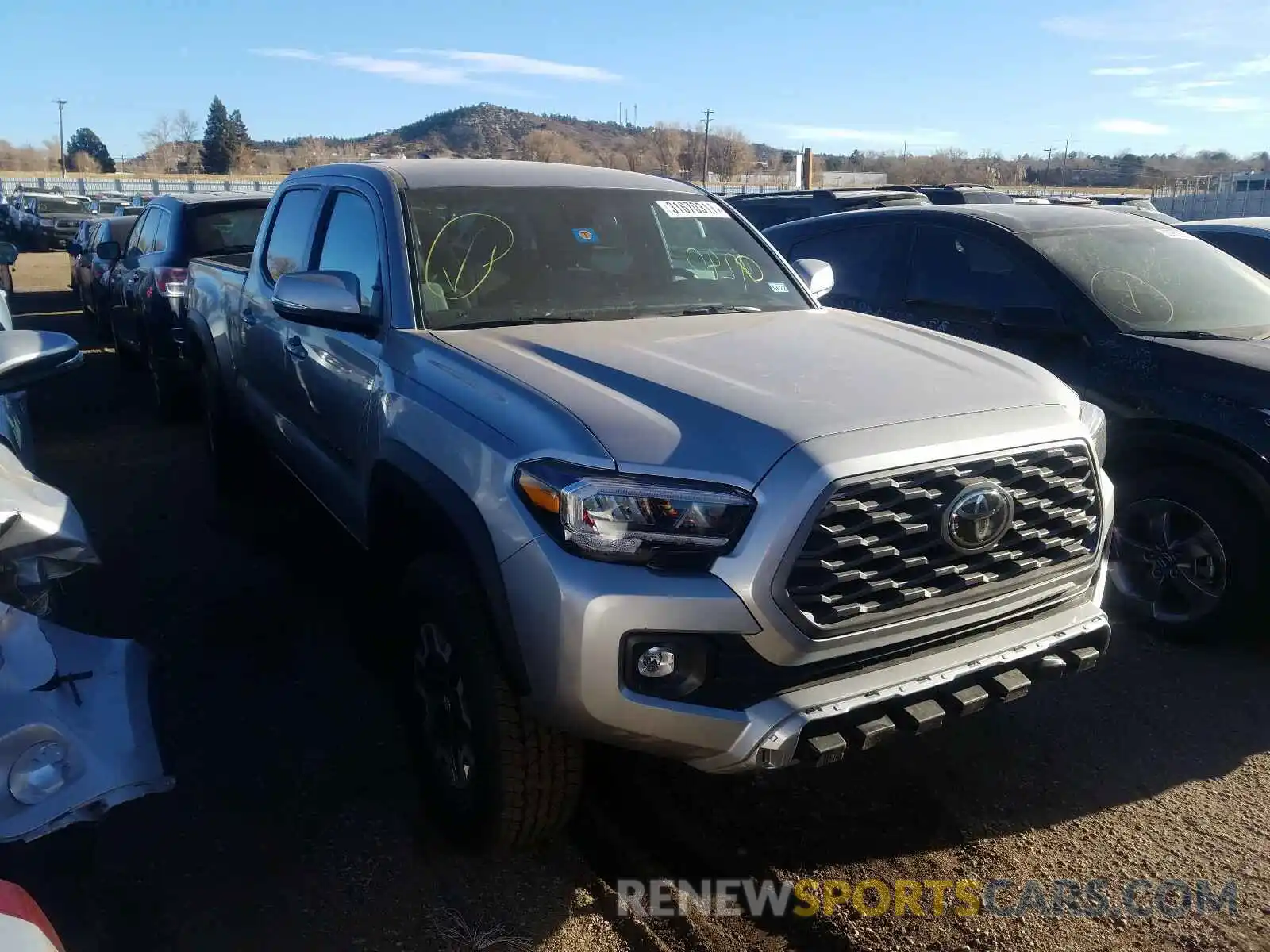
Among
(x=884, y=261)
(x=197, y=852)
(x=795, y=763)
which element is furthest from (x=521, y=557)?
(x=884, y=261)

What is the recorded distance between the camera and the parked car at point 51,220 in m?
28.6

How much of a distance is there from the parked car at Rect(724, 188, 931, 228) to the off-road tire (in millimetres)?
5984

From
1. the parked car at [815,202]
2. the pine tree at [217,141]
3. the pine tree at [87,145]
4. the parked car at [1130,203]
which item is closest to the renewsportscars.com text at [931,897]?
the parked car at [815,202]

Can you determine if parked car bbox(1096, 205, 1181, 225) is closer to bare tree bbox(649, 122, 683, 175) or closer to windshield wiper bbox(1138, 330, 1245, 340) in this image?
windshield wiper bbox(1138, 330, 1245, 340)

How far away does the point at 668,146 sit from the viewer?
94500mm

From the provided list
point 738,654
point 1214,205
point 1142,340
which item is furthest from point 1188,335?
point 1214,205

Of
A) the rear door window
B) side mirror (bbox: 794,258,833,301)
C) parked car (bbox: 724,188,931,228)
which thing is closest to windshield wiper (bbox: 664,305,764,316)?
side mirror (bbox: 794,258,833,301)

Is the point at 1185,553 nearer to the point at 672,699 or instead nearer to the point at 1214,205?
the point at 672,699

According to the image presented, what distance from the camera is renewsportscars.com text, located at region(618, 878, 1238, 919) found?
2695 millimetres

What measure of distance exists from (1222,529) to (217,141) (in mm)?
115551

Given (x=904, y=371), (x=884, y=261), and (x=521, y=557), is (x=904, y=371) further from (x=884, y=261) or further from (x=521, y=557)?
(x=884, y=261)

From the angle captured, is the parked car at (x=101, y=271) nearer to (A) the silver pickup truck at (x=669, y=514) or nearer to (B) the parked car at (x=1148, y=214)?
(A) the silver pickup truck at (x=669, y=514)

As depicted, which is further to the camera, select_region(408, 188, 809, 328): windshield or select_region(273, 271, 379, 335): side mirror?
select_region(408, 188, 809, 328): windshield

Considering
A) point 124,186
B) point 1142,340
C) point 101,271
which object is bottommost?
point 1142,340
